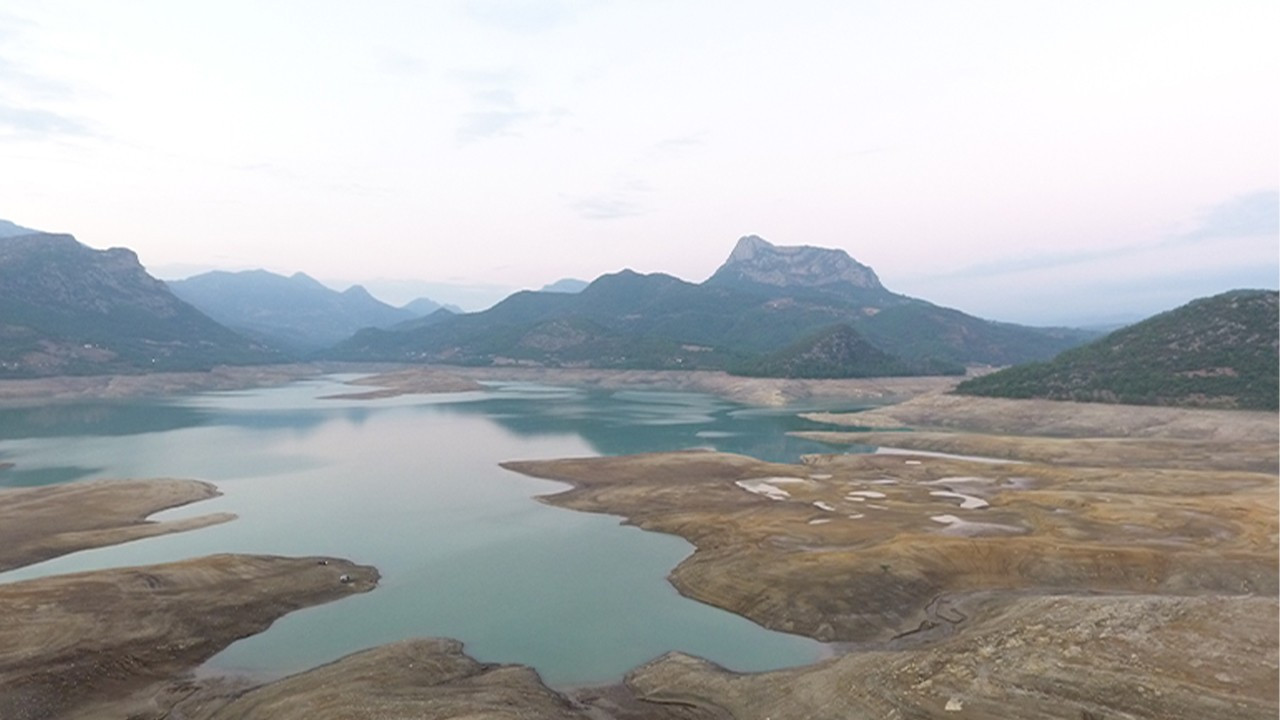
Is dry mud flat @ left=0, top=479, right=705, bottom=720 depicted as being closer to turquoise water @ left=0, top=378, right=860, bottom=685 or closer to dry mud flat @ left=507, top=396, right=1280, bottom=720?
turquoise water @ left=0, top=378, right=860, bottom=685

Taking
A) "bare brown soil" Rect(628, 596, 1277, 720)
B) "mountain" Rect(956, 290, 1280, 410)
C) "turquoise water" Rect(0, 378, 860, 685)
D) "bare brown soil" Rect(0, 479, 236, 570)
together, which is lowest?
"turquoise water" Rect(0, 378, 860, 685)

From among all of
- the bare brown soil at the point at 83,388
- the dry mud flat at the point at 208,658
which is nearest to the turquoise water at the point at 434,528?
the dry mud flat at the point at 208,658

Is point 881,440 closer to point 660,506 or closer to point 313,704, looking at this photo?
point 660,506

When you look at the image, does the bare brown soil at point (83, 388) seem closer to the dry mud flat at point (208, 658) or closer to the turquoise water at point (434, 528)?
the turquoise water at point (434, 528)

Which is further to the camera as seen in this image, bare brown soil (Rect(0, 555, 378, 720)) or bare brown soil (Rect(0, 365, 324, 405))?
bare brown soil (Rect(0, 365, 324, 405))

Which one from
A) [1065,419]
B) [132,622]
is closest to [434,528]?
[132,622]

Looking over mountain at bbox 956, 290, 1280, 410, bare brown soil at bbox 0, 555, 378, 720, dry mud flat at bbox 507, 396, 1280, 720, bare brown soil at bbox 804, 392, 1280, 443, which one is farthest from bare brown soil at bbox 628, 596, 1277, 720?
mountain at bbox 956, 290, 1280, 410
